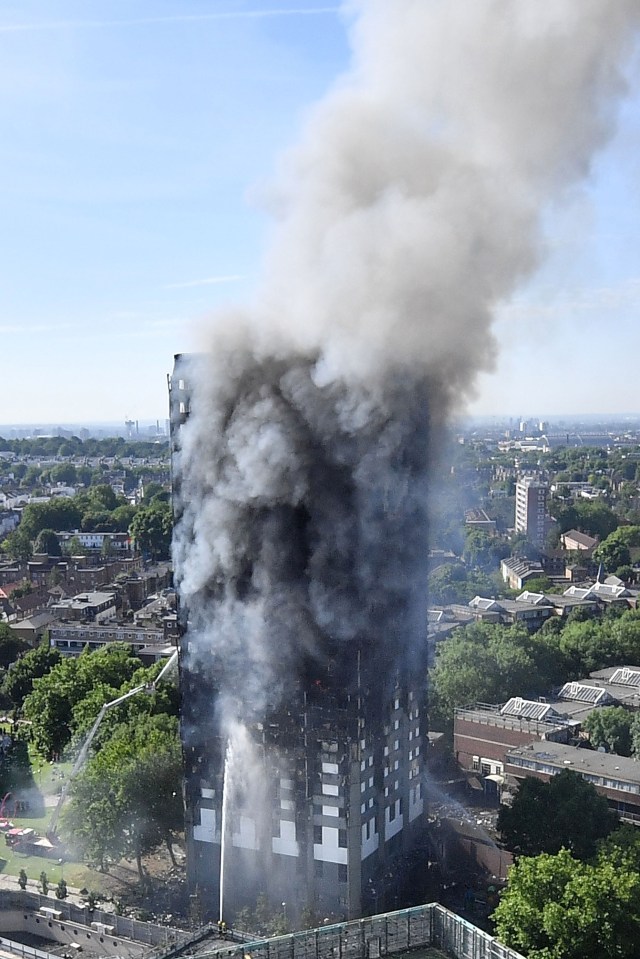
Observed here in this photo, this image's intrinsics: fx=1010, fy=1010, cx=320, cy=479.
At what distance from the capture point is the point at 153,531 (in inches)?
3152

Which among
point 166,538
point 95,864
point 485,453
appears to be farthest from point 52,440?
point 95,864

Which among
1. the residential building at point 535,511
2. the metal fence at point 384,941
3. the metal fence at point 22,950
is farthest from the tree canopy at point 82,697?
the residential building at point 535,511

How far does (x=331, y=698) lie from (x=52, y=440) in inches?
7062

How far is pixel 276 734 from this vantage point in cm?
2383

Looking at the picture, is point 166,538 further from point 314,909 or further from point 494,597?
point 314,909

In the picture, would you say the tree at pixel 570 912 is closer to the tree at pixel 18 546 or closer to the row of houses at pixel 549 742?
the row of houses at pixel 549 742

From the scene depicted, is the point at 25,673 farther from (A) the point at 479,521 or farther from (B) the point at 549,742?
(A) the point at 479,521

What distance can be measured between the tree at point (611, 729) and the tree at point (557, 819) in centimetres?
984

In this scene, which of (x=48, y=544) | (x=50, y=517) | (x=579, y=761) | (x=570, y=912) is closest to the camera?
(x=570, y=912)

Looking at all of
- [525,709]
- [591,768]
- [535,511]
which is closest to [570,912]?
[591,768]

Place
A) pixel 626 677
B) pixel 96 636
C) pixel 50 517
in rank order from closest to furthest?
1. pixel 626 677
2. pixel 96 636
3. pixel 50 517

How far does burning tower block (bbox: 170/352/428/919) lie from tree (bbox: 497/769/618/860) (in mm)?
3212

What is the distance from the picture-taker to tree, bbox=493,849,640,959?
19.4 meters

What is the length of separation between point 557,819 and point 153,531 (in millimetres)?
57710
